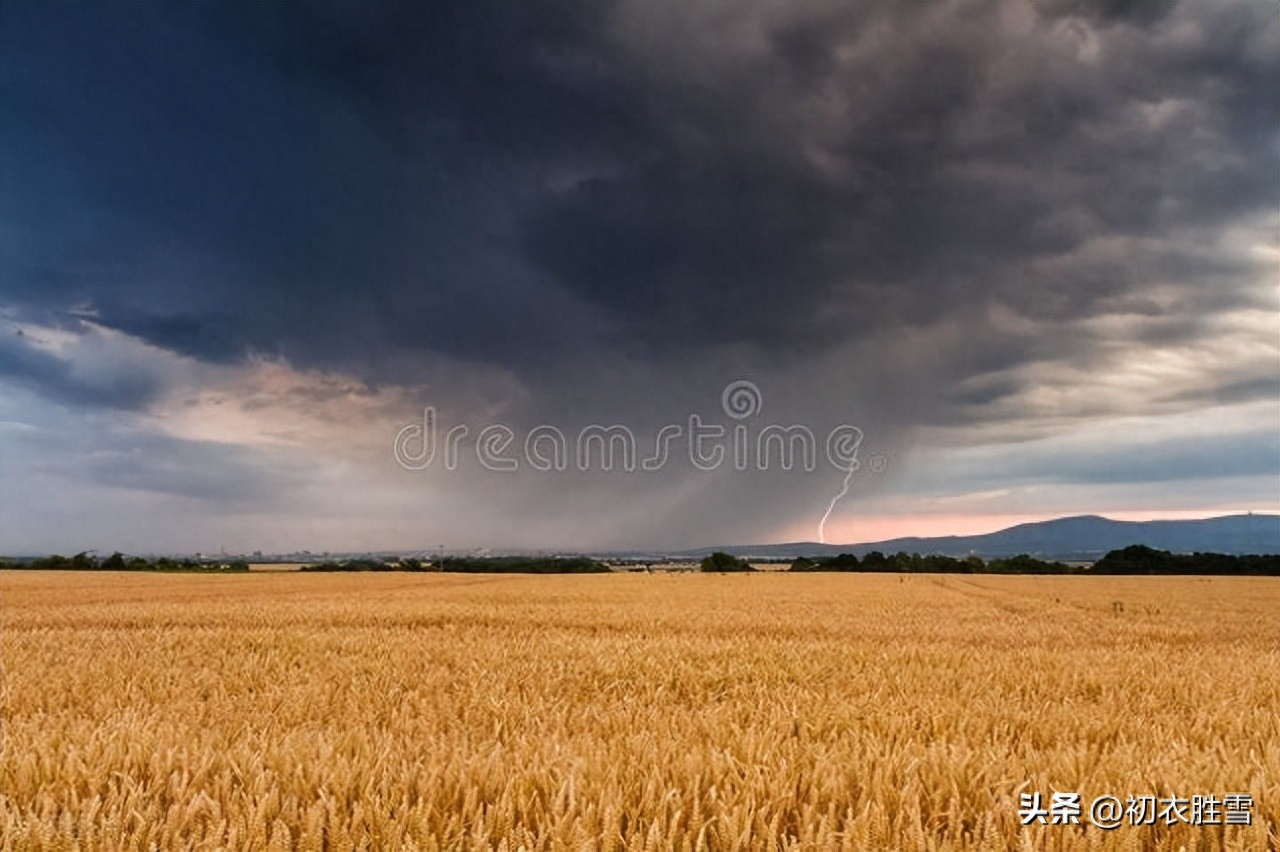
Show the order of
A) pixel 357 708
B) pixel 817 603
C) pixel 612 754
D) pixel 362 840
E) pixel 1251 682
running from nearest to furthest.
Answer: pixel 362 840, pixel 612 754, pixel 357 708, pixel 1251 682, pixel 817 603

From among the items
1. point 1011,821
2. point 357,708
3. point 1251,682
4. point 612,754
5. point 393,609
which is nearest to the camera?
point 1011,821

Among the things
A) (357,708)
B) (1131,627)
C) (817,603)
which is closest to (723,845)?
(357,708)

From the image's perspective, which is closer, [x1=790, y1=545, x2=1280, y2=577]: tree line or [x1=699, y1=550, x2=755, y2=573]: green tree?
[x1=790, y1=545, x2=1280, y2=577]: tree line

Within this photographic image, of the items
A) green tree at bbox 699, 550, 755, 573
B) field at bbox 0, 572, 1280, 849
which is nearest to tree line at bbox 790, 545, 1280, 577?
green tree at bbox 699, 550, 755, 573

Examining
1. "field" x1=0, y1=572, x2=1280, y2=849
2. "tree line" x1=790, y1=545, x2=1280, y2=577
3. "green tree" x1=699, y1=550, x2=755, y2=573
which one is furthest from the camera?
"green tree" x1=699, y1=550, x2=755, y2=573

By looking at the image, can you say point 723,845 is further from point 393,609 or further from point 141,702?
point 393,609

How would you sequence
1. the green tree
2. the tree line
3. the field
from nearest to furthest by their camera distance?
the field
the tree line
the green tree

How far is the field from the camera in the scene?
114 inches

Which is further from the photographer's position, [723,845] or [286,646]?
[286,646]

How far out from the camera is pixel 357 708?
6.14m

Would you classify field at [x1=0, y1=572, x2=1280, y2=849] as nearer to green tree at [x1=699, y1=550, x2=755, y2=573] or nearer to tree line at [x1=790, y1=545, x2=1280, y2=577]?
tree line at [x1=790, y1=545, x2=1280, y2=577]

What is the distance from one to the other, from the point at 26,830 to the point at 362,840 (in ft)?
4.13

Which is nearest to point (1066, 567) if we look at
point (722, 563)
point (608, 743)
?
point (722, 563)

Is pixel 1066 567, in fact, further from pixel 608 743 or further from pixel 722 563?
pixel 608 743
